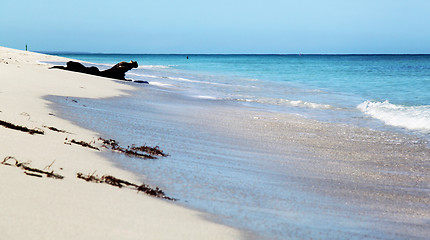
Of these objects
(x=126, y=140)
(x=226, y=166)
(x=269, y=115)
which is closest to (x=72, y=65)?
(x=269, y=115)

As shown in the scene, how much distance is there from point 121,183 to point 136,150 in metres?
1.79

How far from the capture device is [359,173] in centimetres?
667

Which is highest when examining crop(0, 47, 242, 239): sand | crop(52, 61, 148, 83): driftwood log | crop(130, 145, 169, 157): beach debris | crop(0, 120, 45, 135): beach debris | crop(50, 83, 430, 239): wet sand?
crop(52, 61, 148, 83): driftwood log

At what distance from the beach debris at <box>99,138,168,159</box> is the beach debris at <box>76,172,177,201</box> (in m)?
1.43

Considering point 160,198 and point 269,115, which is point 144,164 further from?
point 269,115

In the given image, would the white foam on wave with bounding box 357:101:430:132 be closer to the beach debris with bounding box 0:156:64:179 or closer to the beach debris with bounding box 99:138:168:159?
the beach debris with bounding box 99:138:168:159

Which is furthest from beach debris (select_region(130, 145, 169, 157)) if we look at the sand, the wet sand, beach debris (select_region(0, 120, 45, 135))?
beach debris (select_region(0, 120, 45, 135))

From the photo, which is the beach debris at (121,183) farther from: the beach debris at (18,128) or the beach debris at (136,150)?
the beach debris at (18,128)

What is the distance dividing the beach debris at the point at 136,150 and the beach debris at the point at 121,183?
1.43 metres

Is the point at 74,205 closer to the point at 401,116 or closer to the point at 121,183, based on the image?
the point at 121,183

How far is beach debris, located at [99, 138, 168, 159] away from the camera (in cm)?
602

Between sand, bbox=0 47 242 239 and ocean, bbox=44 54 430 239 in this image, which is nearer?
→ sand, bbox=0 47 242 239

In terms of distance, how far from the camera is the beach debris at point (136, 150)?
602 cm

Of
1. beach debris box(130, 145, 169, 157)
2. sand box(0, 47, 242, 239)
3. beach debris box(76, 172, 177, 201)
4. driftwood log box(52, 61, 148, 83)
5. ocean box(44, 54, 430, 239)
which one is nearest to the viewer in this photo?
sand box(0, 47, 242, 239)
